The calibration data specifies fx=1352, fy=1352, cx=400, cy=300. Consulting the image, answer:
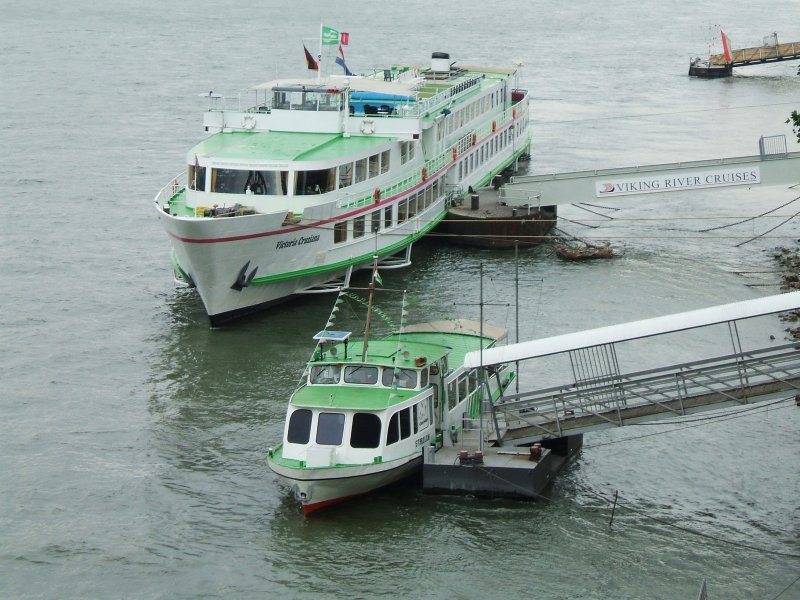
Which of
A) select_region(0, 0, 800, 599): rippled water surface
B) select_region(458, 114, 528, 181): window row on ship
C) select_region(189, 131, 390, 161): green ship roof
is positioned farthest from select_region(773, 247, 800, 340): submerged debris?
select_region(189, 131, 390, 161): green ship roof

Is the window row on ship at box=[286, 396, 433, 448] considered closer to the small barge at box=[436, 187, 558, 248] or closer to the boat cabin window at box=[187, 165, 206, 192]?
the boat cabin window at box=[187, 165, 206, 192]

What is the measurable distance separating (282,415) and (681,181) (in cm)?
2508

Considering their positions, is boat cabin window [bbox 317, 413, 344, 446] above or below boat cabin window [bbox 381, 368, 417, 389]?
below

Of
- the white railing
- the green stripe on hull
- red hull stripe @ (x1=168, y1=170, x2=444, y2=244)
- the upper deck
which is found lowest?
the green stripe on hull

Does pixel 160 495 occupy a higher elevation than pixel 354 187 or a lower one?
lower

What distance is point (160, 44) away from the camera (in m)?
121

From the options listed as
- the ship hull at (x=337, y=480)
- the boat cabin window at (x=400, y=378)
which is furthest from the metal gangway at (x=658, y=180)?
the ship hull at (x=337, y=480)

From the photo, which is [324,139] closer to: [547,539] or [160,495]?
[160,495]

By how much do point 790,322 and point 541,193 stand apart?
15.0 meters

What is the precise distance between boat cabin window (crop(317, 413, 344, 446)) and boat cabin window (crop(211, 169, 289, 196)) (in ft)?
54.9

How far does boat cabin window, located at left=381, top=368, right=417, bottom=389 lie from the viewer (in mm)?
30359

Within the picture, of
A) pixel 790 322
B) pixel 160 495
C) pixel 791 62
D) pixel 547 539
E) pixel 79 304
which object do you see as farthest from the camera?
pixel 791 62

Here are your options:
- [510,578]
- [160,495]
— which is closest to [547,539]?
[510,578]

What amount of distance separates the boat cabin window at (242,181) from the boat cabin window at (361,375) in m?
15.3
